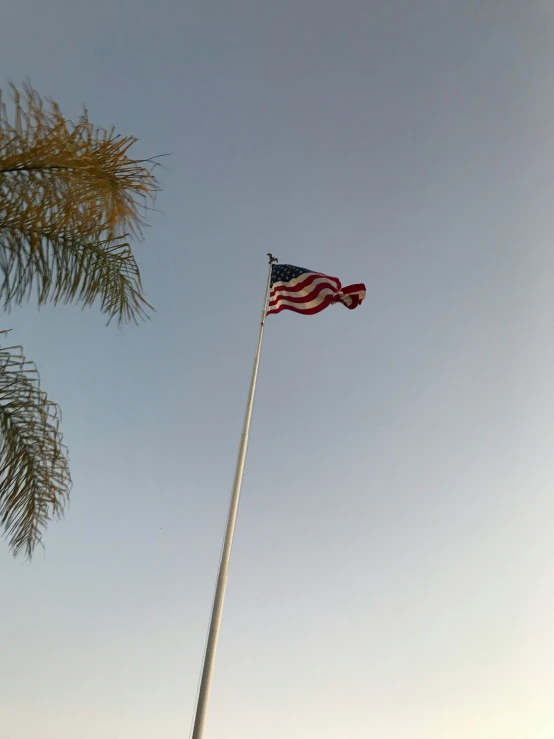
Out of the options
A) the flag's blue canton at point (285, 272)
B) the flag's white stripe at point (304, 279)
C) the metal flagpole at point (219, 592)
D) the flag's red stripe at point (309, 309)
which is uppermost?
the flag's blue canton at point (285, 272)

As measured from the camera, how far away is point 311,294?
14.4 meters

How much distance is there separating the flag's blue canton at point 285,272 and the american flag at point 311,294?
4.4 inches

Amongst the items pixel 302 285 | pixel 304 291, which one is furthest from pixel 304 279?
pixel 304 291

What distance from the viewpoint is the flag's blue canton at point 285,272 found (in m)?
14.8

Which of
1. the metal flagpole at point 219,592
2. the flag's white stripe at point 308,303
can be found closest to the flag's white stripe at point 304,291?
the flag's white stripe at point 308,303

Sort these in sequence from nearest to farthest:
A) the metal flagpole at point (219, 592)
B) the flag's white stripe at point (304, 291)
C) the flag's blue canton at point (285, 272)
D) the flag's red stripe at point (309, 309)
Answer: the metal flagpole at point (219, 592)
the flag's red stripe at point (309, 309)
the flag's white stripe at point (304, 291)
the flag's blue canton at point (285, 272)

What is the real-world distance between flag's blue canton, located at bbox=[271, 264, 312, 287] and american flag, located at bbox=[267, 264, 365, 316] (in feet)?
0.37

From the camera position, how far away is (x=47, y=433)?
4418 mm

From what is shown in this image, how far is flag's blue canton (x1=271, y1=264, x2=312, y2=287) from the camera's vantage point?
48.5 feet

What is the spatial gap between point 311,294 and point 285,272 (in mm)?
1030

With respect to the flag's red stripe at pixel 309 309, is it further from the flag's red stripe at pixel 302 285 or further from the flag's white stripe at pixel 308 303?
the flag's red stripe at pixel 302 285

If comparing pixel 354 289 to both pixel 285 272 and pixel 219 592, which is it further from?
pixel 219 592

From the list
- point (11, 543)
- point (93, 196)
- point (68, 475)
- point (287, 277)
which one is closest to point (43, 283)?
point (93, 196)

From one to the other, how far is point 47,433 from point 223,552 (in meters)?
6.31
